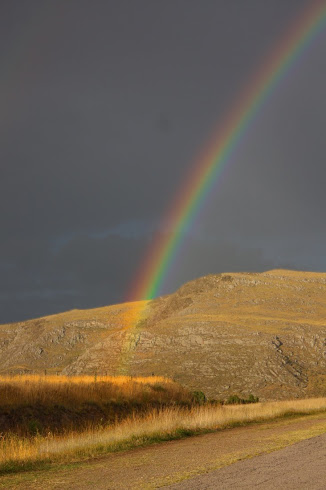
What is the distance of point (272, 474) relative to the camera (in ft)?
32.0

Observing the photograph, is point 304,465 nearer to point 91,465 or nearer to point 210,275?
point 91,465

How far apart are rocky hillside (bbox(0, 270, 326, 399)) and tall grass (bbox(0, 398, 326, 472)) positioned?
3771 centimetres

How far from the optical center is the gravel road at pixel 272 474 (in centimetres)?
879

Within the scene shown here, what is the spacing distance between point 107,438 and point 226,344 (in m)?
61.8

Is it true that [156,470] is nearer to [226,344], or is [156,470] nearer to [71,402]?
[71,402]

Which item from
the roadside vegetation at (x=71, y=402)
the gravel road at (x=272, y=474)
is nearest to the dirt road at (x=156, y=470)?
the gravel road at (x=272, y=474)

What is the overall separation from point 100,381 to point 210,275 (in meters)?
108

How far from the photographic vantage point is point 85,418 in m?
25.8

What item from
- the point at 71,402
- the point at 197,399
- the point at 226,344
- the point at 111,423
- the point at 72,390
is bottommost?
the point at 197,399

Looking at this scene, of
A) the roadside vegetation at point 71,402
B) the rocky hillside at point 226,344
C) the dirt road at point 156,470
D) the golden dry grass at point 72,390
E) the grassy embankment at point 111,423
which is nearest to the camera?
the dirt road at point 156,470

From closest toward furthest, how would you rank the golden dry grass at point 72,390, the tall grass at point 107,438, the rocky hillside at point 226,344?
the tall grass at point 107,438
the golden dry grass at point 72,390
the rocky hillside at point 226,344

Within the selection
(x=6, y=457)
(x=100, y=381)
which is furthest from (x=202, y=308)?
(x=6, y=457)

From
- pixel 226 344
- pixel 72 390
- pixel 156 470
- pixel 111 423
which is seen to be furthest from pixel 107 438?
pixel 226 344

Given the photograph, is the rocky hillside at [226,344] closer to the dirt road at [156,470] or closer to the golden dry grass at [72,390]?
the golden dry grass at [72,390]
